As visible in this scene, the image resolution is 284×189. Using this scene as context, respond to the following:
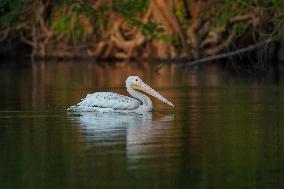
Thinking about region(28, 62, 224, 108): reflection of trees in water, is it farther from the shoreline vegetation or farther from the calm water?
the shoreline vegetation

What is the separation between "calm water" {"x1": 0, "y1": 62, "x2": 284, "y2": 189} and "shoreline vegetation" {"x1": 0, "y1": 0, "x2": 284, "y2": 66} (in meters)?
13.2

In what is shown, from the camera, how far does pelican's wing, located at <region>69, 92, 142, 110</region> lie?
20.7 m

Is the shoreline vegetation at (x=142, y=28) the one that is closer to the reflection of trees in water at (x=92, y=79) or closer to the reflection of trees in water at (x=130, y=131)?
the reflection of trees in water at (x=92, y=79)

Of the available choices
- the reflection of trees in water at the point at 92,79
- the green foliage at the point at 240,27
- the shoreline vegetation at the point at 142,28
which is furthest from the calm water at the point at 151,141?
the green foliage at the point at 240,27

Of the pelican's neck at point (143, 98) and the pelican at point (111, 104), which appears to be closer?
the pelican at point (111, 104)

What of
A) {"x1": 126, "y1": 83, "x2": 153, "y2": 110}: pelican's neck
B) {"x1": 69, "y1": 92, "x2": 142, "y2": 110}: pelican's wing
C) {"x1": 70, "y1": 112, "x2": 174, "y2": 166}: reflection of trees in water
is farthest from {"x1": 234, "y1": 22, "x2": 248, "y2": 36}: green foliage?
{"x1": 70, "y1": 112, "x2": 174, "y2": 166}: reflection of trees in water

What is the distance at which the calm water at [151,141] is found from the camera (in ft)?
42.7

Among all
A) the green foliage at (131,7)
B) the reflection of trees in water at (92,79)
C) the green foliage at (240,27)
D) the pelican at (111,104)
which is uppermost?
the green foliage at (131,7)

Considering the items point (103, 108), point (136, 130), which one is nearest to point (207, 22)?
point (103, 108)

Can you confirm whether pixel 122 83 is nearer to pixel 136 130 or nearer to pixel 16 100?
pixel 16 100

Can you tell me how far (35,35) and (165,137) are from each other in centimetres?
3477

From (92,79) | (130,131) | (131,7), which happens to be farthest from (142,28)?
(130,131)

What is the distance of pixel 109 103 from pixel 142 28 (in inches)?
981

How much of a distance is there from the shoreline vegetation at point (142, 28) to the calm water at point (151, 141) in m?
13.2
